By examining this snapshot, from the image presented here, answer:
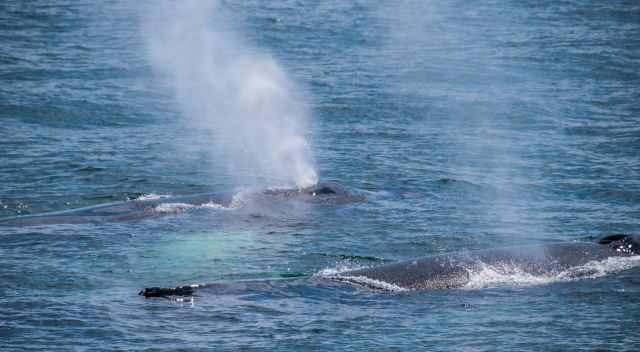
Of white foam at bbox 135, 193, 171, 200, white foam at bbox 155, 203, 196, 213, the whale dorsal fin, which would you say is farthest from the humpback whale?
white foam at bbox 135, 193, 171, 200

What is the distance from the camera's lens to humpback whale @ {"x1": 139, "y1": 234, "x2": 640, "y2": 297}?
18422mm

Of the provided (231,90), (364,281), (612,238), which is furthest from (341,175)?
(231,90)

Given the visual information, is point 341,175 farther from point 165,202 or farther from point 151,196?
point 165,202

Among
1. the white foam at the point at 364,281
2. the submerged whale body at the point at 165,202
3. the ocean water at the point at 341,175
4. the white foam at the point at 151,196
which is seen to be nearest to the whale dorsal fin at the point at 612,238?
the ocean water at the point at 341,175

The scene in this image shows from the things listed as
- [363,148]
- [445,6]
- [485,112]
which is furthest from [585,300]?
[445,6]

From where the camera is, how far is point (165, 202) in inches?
954

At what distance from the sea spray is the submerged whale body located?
3.11 feet

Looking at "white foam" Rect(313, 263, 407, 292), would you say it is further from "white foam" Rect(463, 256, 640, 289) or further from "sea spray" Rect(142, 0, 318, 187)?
"sea spray" Rect(142, 0, 318, 187)

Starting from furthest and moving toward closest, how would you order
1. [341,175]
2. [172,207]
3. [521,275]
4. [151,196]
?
1. [341,175]
2. [151,196]
3. [172,207]
4. [521,275]

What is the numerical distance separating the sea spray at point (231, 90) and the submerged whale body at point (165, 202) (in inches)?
37.3

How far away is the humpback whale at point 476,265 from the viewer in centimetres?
1842

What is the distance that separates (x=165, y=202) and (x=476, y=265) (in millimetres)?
7460

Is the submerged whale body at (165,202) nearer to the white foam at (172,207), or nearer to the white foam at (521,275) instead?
the white foam at (172,207)

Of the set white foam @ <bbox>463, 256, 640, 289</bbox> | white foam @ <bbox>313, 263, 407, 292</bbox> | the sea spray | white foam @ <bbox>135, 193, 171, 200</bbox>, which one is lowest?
white foam @ <bbox>463, 256, 640, 289</bbox>
